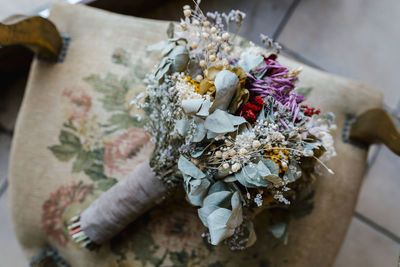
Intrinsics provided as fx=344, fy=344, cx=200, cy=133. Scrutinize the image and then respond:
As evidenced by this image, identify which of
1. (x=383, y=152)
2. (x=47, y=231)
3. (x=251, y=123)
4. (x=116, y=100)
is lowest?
(x=47, y=231)

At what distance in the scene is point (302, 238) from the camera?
0.80 metres

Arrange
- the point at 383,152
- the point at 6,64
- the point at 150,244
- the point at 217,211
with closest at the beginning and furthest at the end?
the point at 217,211 < the point at 150,244 < the point at 6,64 < the point at 383,152

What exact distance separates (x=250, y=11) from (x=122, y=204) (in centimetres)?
97

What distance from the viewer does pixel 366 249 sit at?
127 centimetres

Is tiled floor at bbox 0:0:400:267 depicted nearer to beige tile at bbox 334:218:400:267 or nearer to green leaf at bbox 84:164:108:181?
beige tile at bbox 334:218:400:267

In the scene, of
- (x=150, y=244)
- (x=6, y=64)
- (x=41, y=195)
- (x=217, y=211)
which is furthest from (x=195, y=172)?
(x=6, y=64)

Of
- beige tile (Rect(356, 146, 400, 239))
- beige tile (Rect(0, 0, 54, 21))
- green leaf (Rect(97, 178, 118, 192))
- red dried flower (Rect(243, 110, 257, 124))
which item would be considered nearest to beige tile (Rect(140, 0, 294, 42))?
beige tile (Rect(0, 0, 54, 21))

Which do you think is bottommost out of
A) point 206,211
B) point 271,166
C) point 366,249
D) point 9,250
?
point 9,250

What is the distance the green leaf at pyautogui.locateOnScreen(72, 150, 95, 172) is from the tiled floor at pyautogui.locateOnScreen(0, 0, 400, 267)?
2.14ft

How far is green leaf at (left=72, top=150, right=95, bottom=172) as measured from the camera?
813mm

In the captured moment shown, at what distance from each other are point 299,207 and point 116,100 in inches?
19.8

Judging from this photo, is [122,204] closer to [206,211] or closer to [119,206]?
[119,206]

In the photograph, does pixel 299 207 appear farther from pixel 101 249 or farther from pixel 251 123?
pixel 101 249

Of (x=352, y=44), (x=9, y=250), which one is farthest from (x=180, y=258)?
(x=352, y=44)
